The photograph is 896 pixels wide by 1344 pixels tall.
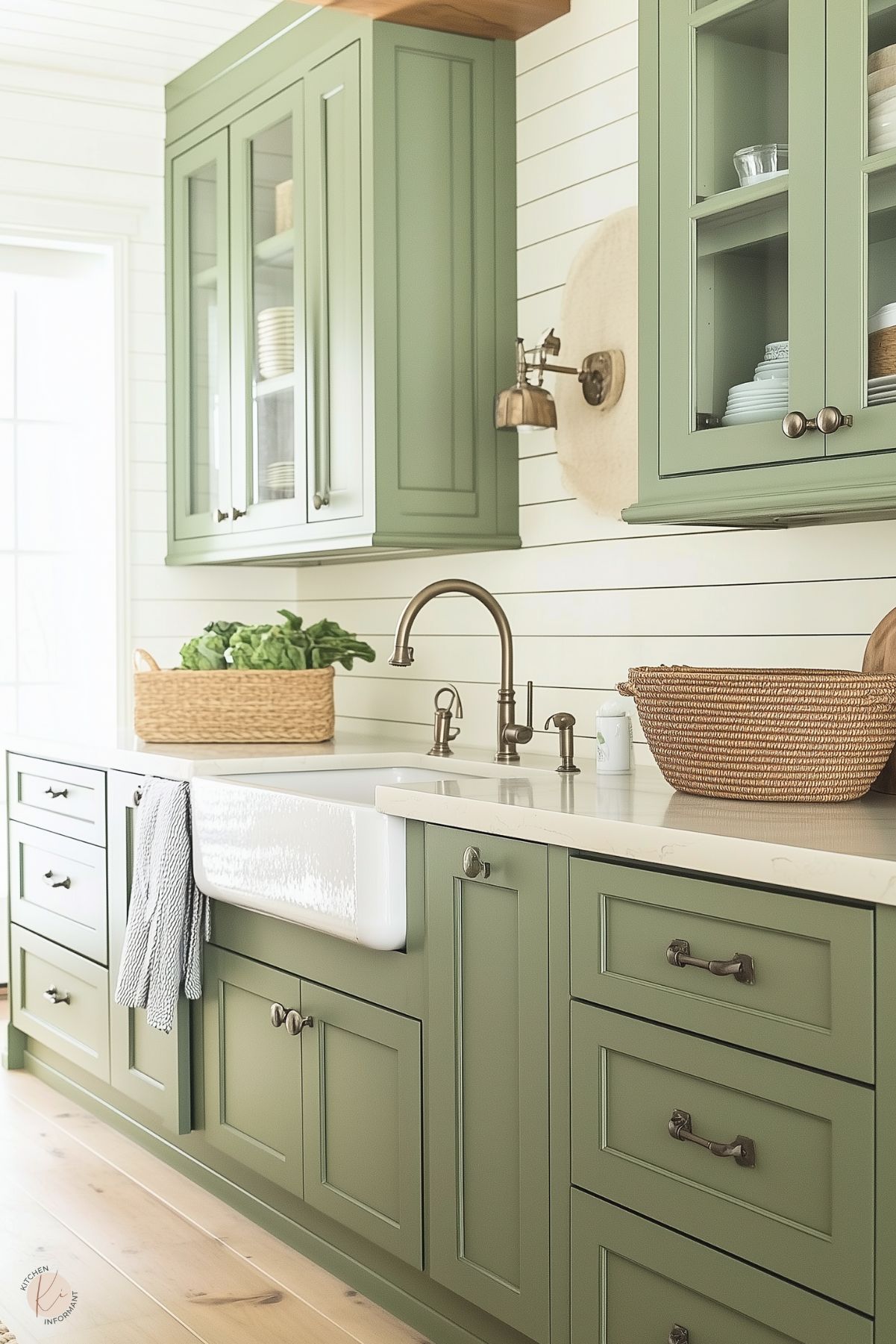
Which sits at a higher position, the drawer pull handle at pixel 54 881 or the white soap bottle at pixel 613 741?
the white soap bottle at pixel 613 741

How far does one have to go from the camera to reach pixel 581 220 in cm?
297

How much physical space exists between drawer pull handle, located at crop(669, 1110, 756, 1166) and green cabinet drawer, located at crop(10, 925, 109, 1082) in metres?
1.84

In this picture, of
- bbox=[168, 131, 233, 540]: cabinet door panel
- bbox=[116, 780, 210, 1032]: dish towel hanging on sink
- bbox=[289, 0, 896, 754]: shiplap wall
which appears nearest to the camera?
bbox=[289, 0, 896, 754]: shiplap wall

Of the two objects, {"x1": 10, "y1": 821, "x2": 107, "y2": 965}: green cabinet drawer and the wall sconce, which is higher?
the wall sconce

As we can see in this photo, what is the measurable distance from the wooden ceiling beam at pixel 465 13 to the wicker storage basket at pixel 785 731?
1631mm

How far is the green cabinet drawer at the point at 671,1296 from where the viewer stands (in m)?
1.54

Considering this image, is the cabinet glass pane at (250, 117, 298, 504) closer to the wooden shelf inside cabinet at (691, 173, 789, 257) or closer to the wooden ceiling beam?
the wooden ceiling beam

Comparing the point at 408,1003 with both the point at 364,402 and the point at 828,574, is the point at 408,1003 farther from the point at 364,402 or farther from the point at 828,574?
the point at 364,402

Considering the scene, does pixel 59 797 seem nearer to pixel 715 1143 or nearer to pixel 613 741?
pixel 613 741

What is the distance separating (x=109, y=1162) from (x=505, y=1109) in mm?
1425

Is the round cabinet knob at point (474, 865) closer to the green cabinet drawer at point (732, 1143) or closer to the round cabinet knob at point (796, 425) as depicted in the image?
the green cabinet drawer at point (732, 1143)

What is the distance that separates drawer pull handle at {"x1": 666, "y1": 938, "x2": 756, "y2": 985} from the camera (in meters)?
1.60

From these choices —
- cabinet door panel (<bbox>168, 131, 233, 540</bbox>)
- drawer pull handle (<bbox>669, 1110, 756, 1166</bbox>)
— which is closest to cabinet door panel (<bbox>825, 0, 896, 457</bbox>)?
drawer pull handle (<bbox>669, 1110, 756, 1166</bbox>)

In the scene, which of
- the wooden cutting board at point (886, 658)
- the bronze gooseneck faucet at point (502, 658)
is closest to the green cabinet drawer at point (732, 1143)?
the wooden cutting board at point (886, 658)
